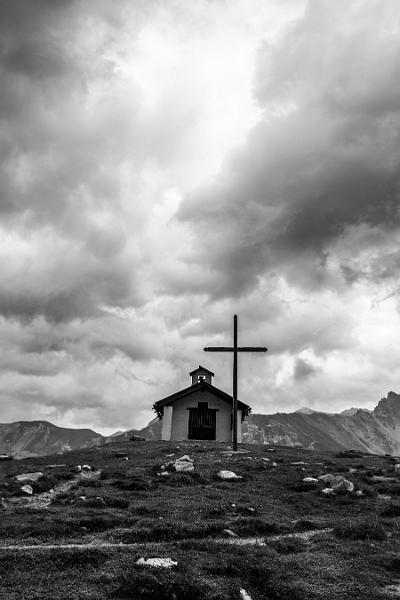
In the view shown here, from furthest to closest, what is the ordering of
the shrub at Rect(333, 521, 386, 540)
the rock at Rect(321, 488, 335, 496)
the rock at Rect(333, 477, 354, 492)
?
the rock at Rect(333, 477, 354, 492), the rock at Rect(321, 488, 335, 496), the shrub at Rect(333, 521, 386, 540)

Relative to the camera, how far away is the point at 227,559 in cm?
1187

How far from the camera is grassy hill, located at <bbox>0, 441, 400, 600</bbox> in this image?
32.8 feet

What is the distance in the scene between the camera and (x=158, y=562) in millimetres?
10953

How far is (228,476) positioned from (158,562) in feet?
51.4

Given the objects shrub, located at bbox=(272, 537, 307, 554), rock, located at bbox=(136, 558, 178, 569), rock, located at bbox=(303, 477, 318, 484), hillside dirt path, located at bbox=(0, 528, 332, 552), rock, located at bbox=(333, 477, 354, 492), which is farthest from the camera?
rock, located at bbox=(303, 477, 318, 484)

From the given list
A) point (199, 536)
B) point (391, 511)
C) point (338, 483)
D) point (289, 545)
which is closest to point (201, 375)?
point (338, 483)

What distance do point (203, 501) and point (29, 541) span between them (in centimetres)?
879

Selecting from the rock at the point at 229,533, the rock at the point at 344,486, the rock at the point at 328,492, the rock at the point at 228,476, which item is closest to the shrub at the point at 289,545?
the rock at the point at 229,533

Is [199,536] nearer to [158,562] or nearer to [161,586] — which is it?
[158,562]

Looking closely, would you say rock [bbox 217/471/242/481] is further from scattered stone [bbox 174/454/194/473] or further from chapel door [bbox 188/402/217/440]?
chapel door [bbox 188/402/217/440]

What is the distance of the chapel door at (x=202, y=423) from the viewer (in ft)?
167

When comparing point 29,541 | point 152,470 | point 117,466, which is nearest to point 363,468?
point 152,470

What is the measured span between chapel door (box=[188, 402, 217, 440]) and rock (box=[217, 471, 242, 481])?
81.4 ft

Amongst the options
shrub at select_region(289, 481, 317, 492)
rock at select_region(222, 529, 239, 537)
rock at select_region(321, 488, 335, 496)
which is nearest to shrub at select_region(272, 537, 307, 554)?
rock at select_region(222, 529, 239, 537)
